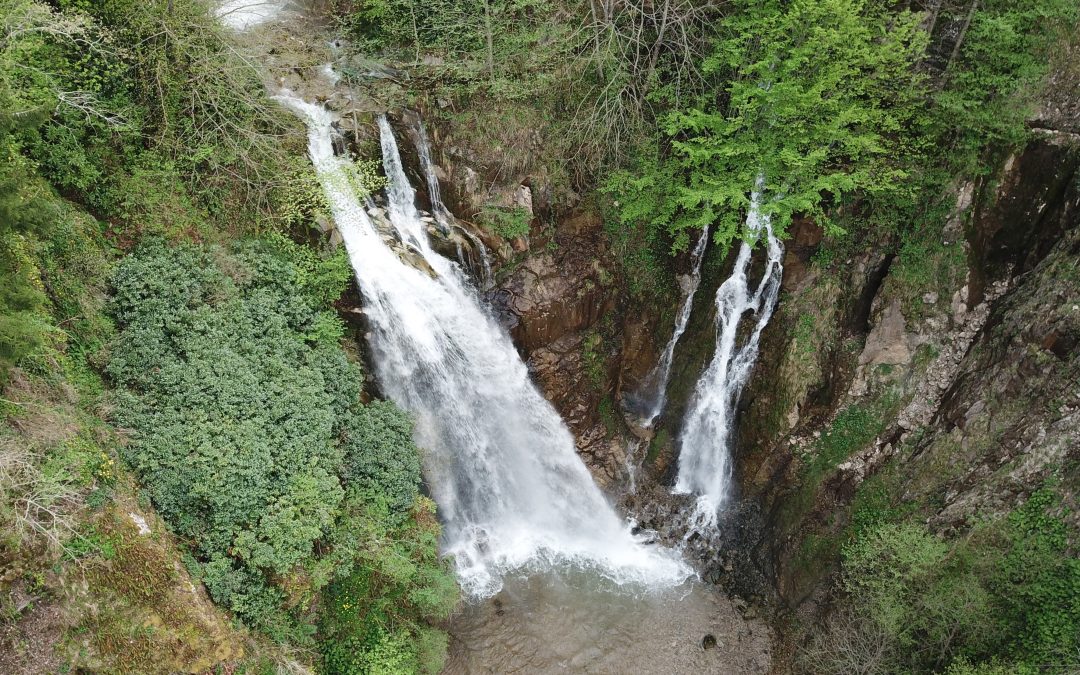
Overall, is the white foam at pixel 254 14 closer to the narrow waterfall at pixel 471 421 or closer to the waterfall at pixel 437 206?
the narrow waterfall at pixel 471 421

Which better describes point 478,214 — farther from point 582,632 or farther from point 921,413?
point 921,413

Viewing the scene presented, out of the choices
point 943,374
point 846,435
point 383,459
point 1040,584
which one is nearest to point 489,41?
point 383,459

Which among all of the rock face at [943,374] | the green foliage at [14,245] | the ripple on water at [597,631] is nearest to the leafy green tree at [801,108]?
the rock face at [943,374]

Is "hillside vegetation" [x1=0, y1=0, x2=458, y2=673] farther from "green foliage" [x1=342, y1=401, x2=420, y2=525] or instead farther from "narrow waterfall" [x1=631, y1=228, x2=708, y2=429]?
"narrow waterfall" [x1=631, y1=228, x2=708, y2=429]

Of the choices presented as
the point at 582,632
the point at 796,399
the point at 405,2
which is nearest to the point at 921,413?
the point at 796,399

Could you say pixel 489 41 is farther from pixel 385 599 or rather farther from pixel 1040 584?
pixel 1040 584

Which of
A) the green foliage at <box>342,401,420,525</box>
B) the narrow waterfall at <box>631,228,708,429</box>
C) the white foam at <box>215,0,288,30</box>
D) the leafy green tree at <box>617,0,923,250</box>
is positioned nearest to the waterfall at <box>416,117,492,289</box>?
the green foliage at <box>342,401,420,525</box>
